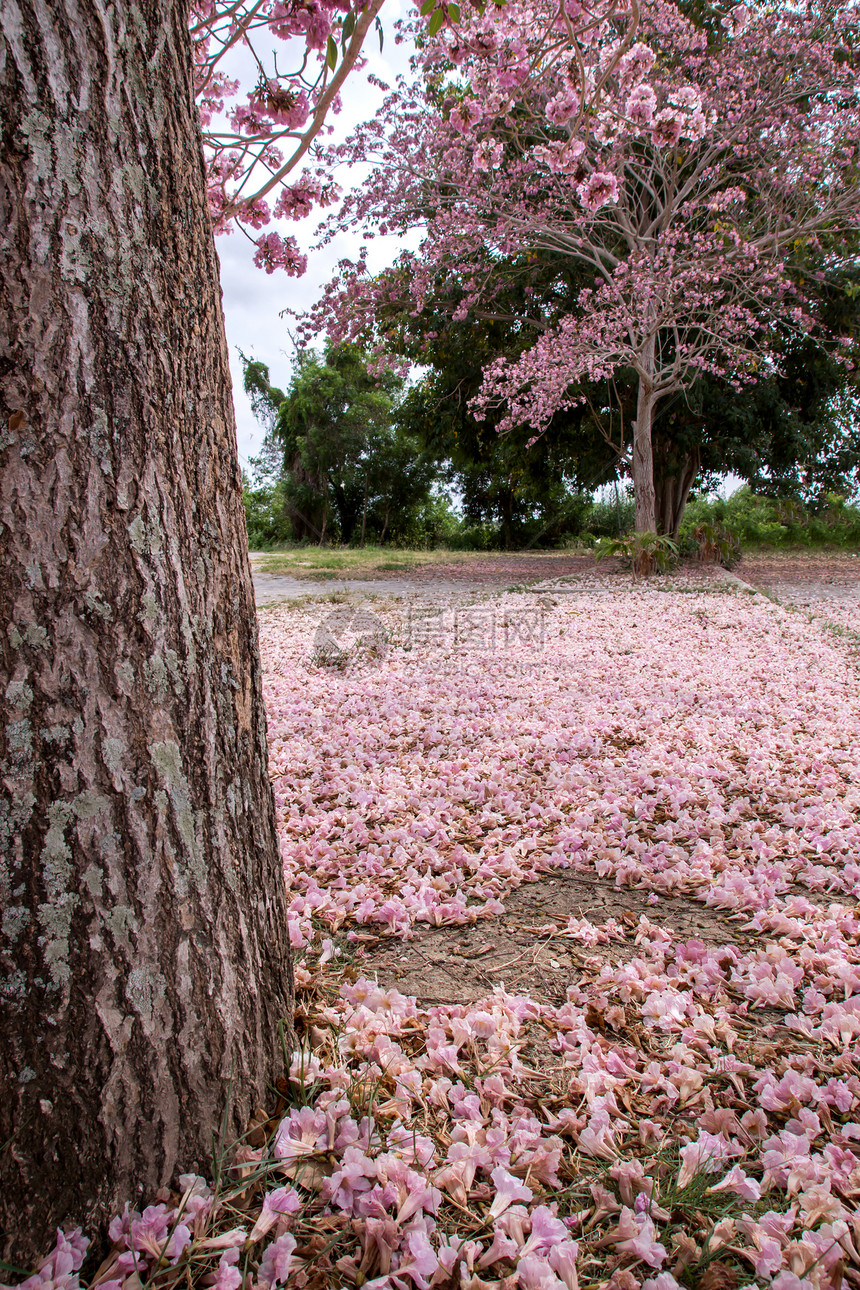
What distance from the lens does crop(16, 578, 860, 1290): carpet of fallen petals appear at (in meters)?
0.98

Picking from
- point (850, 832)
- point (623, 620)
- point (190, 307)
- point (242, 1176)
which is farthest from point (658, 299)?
point (242, 1176)

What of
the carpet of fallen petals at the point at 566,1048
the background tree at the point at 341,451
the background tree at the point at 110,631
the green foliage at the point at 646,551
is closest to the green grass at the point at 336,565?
the green foliage at the point at 646,551

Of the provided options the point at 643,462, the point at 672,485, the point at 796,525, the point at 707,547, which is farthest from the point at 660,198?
the point at 796,525

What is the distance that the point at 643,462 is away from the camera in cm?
1188

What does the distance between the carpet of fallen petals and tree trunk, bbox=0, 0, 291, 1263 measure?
0.53 feet

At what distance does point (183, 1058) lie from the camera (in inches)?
41.9

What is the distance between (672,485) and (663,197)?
18.6ft

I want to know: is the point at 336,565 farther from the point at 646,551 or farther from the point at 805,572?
the point at 805,572

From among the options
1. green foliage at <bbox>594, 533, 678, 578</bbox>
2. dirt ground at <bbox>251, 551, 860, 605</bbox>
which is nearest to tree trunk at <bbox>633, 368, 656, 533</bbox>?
green foliage at <bbox>594, 533, 678, 578</bbox>

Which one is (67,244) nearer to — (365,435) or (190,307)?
(190,307)

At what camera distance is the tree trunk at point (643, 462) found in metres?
11.6

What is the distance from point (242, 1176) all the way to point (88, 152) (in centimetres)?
155

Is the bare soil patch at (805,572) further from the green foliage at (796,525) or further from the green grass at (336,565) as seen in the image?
the green grass at (336,565)

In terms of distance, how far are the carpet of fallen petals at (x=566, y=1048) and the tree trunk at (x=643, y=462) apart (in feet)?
29.9
